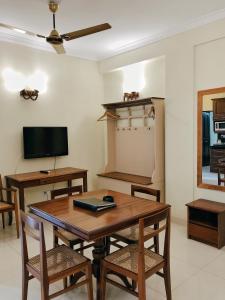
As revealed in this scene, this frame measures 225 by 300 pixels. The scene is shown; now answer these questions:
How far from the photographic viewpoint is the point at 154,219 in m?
1.95

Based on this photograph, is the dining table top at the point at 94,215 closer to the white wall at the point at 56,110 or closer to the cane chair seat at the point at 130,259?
the cane chair seat at the point at 130,259

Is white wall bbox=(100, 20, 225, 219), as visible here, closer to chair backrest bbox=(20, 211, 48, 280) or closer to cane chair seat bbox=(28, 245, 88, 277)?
cane chair seat bbox=(28, 245, 88, 277)

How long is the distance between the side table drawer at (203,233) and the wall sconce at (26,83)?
3.14m

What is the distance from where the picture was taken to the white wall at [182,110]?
365cm

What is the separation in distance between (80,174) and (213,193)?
2099mm

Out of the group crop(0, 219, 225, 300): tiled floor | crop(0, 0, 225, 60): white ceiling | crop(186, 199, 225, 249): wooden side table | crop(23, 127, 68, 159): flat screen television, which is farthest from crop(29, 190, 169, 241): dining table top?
crop(0, 0, 225, 60): white ceiling

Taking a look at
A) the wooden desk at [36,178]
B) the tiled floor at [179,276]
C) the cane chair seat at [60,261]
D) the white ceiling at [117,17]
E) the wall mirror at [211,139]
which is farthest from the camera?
the wooden desk at [36,178]

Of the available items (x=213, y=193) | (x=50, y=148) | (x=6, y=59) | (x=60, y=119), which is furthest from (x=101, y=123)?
(x=213, y=193)

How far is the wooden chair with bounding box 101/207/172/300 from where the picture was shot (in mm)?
1863

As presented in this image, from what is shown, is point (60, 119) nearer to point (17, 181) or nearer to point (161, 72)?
point (17, 181)

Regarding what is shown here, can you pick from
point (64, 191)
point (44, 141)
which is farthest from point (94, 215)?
point (44, 141)

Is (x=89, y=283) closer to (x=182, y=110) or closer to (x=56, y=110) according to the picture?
(x=182, y=110)

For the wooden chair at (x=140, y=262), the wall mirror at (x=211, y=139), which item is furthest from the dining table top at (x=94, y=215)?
the wall mirror at (x=211, y=139)

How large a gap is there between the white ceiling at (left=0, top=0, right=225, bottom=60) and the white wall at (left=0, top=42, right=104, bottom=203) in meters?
0.35
